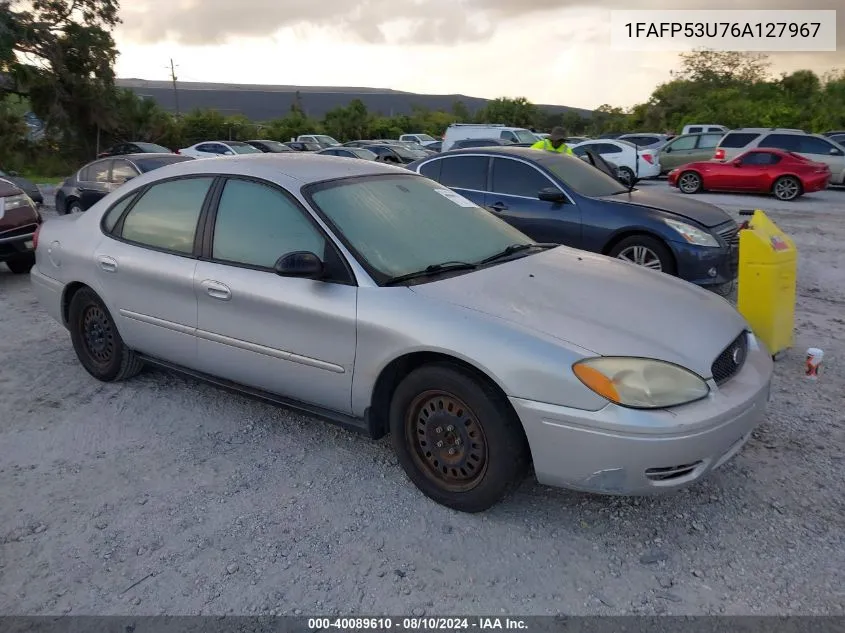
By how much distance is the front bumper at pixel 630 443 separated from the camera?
2.77 metres

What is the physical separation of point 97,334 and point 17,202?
421 centimetres

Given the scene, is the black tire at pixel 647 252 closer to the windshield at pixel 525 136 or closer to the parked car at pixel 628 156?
the parked car at pixel 628 156

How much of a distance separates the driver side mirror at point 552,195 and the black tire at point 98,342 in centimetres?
415

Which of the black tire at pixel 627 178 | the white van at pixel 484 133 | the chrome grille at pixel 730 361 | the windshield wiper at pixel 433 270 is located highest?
the white van at pixel 484 133

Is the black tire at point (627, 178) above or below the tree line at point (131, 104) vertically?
below

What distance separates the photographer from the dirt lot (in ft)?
8.87

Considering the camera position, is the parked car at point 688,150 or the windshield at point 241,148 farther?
the windshield at point 241,148

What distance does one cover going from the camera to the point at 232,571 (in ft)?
9.41

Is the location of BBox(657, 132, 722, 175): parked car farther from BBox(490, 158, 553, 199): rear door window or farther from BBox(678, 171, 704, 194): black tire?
BBox(490, 158, 553, 199): rear door window

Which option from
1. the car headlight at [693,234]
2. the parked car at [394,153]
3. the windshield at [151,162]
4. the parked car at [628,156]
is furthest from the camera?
the parked car at [394,153]

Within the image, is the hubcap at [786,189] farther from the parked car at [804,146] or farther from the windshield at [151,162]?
the windshield at [151,162]

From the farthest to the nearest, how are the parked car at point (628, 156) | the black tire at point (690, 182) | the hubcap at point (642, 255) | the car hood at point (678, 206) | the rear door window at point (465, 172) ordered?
the parked car at point (628, 156) < the black tire at point (690, 182) < the rear door window at point (465, 172) < the car hood at point (678, 206) < the hubcap at point (642, 255)

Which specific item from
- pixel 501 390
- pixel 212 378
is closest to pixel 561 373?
pixel 501 390

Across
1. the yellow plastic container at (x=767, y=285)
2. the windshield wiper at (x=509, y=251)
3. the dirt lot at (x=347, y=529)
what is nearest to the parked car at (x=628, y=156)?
the yellow plastic container at (x=767, y=285)
